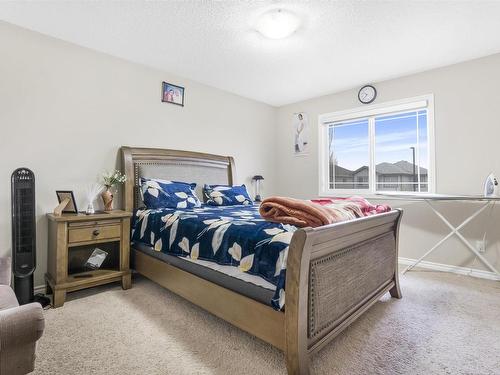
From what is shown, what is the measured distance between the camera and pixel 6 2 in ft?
6.79

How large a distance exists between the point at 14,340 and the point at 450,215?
12.0ft

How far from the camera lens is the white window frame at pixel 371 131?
323 cm

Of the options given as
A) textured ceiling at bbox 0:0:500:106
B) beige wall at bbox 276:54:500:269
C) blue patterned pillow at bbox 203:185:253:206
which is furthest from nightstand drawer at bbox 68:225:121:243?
beige wall at bbox 276:54:500:269

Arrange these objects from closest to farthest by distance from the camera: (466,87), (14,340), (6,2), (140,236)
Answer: (14,340) → (6,2) → (140,236) → (466,87)

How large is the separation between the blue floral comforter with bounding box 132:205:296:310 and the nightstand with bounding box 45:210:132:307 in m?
0.23

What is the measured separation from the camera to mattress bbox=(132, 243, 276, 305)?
1488 mm

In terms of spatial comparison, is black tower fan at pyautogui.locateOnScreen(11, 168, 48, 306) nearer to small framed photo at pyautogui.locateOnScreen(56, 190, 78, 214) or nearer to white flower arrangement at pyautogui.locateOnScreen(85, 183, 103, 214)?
small framed photo at pyautogui.locateOnScreen(56, 190, 78, 214)

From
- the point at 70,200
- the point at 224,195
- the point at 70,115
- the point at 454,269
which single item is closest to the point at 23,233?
the point at 70,200

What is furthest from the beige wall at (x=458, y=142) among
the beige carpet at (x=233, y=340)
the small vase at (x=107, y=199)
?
the small vase at (x=107, y=199)

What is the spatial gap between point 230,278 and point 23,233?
5.40ft

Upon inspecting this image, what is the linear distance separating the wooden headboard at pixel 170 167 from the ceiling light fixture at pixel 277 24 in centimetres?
166

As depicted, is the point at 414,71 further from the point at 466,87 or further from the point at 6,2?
the point at 6,2

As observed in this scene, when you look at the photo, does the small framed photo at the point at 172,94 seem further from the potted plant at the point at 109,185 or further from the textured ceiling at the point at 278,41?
the potted plant at the point at 109,185

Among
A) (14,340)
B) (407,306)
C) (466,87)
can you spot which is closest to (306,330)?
(14,340)
